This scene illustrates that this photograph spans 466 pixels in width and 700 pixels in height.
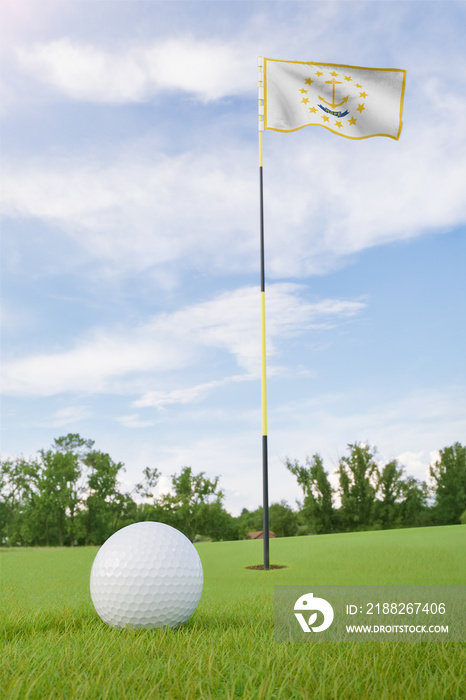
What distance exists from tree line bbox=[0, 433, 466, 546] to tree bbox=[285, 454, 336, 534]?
0.21ft

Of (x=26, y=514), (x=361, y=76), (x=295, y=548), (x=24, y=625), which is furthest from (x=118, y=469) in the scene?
(x=24, y=625)

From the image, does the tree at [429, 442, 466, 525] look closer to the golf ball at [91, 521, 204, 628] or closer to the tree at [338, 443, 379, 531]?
the tree at [338, 443, 379, 531]

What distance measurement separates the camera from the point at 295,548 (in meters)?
13.9

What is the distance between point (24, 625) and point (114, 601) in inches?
31.2

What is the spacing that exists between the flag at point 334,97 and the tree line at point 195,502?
25283 mm

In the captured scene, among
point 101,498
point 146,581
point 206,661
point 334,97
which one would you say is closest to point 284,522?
point 101,498

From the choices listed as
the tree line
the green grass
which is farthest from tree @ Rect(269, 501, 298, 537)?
the green grass

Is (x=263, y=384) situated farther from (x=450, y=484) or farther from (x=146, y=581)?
(x=450, y=484)

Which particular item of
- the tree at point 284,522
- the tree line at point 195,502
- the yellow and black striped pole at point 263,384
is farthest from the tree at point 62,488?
the yellow and black striped pole at point 263,384

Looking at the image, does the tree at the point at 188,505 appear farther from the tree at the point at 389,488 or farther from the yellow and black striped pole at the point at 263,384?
the yellow and black striped pole at the point at 263,384

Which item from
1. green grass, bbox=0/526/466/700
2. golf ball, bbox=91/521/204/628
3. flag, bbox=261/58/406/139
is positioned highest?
flag, bbox=261/58/406/139

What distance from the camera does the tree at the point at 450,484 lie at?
35.6 m

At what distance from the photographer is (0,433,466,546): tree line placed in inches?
1316

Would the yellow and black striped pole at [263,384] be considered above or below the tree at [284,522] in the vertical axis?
above
